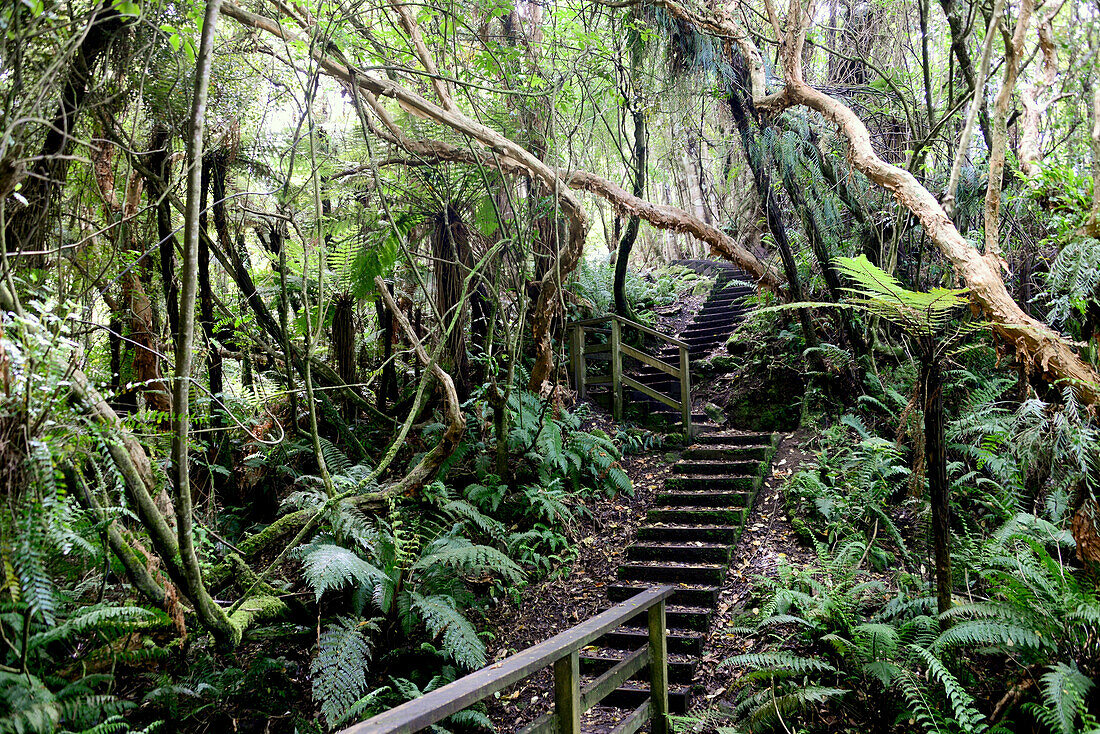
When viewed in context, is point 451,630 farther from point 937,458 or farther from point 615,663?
point 937,458

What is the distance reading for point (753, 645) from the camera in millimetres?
4523

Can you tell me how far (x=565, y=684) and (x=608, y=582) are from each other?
123 inches

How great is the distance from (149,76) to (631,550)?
18.3ft

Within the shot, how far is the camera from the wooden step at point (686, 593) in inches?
206

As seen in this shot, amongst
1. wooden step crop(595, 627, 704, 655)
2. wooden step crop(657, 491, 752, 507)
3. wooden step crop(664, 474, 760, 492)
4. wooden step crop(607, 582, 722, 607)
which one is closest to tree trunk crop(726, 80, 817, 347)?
wooden step crop(664, 474, 760, 492)

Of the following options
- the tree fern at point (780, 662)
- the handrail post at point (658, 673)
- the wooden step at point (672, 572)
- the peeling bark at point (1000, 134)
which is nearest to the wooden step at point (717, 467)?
the wooden step at point (672, 572)

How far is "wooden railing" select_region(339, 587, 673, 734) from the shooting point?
5.98ft

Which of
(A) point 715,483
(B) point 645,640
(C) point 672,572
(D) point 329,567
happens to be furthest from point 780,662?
(A) point 715,483

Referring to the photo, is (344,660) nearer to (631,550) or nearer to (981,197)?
(631,550)

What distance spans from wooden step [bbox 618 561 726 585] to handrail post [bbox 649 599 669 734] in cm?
181

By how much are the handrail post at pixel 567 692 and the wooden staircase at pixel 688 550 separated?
1738 millimetres

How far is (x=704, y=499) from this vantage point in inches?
261

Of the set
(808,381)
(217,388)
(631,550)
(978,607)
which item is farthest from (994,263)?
(217,388)

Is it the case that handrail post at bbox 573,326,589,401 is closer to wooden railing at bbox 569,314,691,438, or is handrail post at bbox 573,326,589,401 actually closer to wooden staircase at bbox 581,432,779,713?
wooden railing at bbox 569,314,691,438
